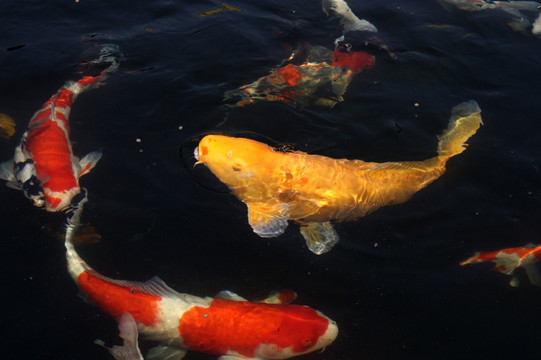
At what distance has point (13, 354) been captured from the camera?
12.5ft

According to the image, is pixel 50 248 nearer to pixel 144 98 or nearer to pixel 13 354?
pixel 13 354

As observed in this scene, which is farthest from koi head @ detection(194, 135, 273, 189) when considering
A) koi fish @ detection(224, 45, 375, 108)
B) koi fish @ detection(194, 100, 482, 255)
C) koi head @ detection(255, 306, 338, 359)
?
koi fish @ detection(224, 45, 375, 108)

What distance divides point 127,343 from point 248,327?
41.1 inches

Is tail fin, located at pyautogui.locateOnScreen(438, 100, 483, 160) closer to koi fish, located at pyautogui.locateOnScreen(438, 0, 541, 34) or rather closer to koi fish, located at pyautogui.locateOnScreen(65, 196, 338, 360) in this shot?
koi fish, located at pyautogui.locateOnScreen(65, 196, 338, 360)

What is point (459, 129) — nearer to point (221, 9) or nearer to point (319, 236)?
point (319, 236)

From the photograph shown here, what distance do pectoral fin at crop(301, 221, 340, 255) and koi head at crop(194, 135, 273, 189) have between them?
2.48 feet

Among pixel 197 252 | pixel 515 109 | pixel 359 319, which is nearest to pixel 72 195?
pixel 197 252

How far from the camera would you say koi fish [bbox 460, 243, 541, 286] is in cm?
465

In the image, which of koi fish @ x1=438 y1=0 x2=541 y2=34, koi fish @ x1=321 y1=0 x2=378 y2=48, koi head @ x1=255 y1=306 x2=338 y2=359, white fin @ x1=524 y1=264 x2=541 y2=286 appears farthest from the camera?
koi fish @ x1=438 y1=0 x2=541 y2=34

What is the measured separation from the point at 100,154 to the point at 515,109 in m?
5.99

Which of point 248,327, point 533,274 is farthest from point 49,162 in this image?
point 533,274

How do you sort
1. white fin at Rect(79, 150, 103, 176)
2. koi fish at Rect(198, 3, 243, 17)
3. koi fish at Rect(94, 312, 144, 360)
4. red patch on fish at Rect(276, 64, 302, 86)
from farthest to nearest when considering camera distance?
koi fish at Rect(198, 3, 243, 17)
red patch on fish at Rect(276, 64, 302, 86)
white fin at Rect(79, 150, 103, 176)
koi fish at Rect(94, 312, 144, 360)

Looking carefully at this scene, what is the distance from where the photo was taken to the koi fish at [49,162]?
16.8 ft

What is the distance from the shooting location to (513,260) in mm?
4695
